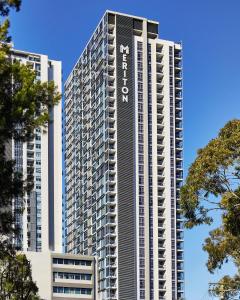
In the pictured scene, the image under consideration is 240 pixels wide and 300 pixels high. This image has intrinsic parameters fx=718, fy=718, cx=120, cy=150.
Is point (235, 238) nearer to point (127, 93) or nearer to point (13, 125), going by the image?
point (13, 125)

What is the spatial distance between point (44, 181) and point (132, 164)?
23.8 m

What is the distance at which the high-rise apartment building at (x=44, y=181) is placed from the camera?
13738 centimetres

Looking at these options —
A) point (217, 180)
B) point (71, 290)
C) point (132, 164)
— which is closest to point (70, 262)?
point (71, 290)

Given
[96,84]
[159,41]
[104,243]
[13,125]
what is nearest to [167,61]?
[159,41]

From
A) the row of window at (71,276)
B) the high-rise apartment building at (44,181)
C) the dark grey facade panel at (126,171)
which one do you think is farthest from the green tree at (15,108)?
the high-rise apartment building at (44,181)

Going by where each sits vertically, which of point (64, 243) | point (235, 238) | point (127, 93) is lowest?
point (235, 238)

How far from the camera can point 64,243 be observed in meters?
150

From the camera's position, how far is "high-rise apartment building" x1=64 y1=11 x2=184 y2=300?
12144 cm

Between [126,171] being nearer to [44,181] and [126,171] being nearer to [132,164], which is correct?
[132,164]

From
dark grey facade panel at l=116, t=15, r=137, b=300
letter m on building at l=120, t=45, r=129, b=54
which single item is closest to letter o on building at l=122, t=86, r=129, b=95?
dark grey facade panel at l=116, t=15, r=137, b=300

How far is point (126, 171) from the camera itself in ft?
407

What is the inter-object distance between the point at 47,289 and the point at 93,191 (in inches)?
915

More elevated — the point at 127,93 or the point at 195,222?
the point at 127,93

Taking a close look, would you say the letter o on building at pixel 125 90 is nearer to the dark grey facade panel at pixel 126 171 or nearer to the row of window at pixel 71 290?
the dark grey facade panel at pixel 126 171
